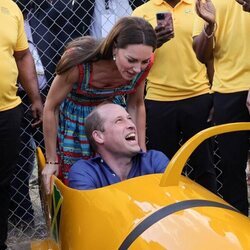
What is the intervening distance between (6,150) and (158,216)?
1498 mm

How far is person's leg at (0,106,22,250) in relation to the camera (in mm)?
3094

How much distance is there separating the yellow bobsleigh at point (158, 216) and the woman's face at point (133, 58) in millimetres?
620

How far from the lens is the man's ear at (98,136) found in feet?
8.11

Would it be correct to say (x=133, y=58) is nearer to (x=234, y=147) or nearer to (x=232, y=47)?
(x=232, y=47)

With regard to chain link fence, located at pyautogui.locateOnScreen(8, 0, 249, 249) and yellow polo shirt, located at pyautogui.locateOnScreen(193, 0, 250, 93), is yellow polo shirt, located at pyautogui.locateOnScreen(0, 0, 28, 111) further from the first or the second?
yellow polo shirt, located at pyautogui.locateOnScreen(193, 0, 250, 93)

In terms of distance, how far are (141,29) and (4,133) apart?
1.01 m

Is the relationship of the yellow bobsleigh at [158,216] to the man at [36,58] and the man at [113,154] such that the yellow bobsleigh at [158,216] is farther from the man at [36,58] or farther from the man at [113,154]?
the man at [36,58]

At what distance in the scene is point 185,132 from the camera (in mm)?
3531

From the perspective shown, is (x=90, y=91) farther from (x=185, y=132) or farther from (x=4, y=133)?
(x=185, y=132)

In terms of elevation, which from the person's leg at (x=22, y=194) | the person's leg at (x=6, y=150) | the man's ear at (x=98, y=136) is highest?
the man's ear at (x=98, y=136)

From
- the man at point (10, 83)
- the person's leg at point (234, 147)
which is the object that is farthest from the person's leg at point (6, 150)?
the person's leg at point (234, 147)

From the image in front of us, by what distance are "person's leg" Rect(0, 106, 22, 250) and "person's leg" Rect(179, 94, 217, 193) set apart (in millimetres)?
972

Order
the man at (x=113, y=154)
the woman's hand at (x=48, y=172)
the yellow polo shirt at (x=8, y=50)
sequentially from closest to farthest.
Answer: the man at (x=113, y=154) → the woman's hand at (x=48, y=172) → the yellow polo shirt at (x=8, y=50)

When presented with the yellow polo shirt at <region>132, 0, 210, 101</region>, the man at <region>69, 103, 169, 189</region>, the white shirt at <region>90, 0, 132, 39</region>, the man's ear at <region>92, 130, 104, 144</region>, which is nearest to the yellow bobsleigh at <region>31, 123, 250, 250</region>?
the man at <region>69, 103, 169, 189</region>
